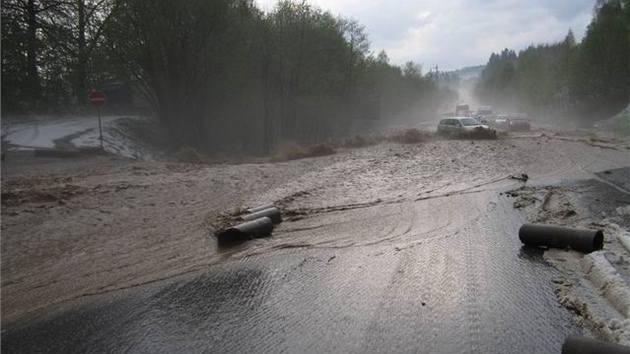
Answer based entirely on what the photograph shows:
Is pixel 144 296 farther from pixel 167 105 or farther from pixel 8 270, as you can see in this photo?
pixel 167 105

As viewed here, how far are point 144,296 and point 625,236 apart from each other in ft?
22.9

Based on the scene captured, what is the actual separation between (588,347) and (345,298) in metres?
2.53

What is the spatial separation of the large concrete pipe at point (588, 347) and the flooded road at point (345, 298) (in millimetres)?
360

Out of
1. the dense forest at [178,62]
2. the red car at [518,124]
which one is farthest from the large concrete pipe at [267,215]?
the red car at [518,124]

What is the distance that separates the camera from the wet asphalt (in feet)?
15.9

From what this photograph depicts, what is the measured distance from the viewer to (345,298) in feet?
19.4

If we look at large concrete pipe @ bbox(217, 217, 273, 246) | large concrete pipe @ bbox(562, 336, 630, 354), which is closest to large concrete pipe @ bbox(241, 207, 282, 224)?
large concrete pipe @ bbox(217, 217, 273, 246)

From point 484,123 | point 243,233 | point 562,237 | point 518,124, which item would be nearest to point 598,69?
point 518,124

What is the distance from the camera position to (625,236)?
7.94 metres

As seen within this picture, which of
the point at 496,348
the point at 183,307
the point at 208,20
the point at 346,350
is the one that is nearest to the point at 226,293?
the point at 183,307

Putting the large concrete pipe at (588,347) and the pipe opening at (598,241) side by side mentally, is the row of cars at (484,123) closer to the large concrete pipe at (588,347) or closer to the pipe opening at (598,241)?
the pipe opening at (598,241)

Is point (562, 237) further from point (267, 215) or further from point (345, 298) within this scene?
point (267, 215)

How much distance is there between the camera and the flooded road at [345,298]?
4906 millimetres

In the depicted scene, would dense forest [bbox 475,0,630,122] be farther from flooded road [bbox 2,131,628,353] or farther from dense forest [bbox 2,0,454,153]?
flooded road [bbox 2,131,628,353]
